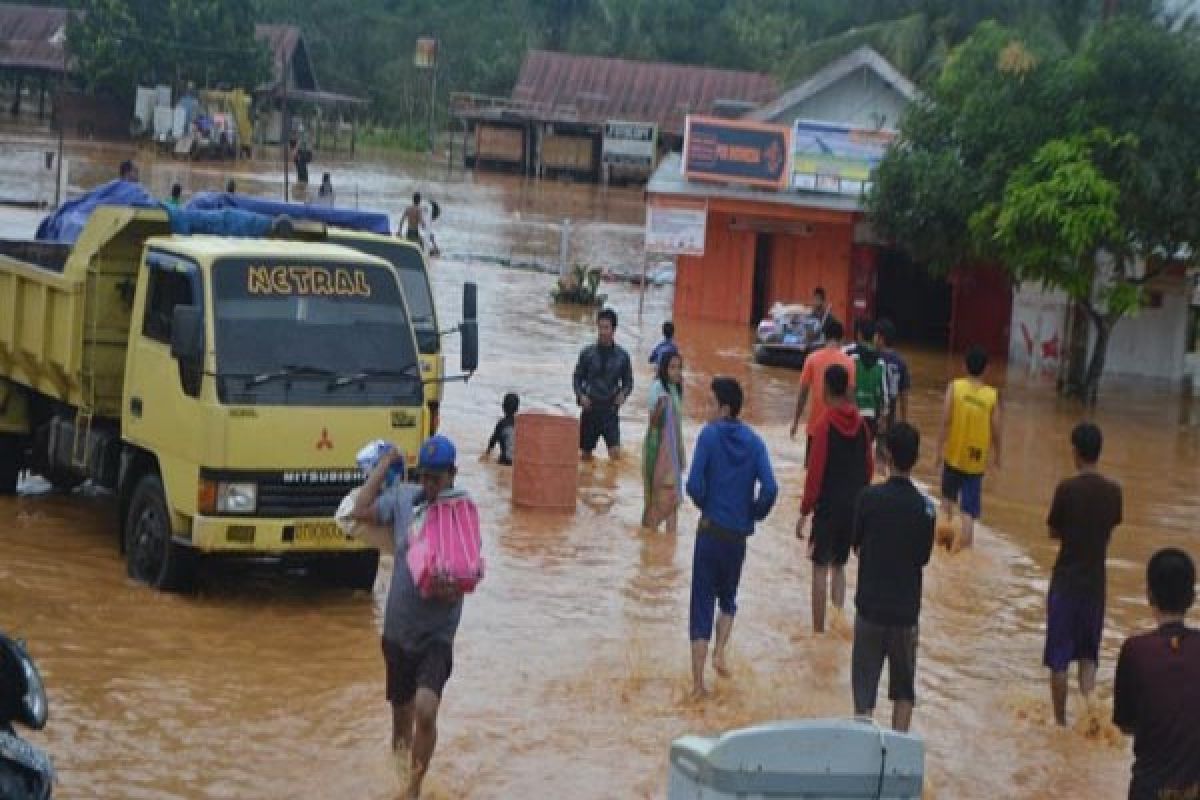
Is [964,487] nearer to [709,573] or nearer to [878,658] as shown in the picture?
[709,573]

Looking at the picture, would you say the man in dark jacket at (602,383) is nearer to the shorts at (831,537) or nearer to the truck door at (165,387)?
the truck door at (165,387)

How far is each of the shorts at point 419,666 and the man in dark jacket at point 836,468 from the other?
3.81 m

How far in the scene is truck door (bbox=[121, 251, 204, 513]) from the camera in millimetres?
12258

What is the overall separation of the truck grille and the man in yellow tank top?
465 cm

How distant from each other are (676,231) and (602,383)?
14.6 metres

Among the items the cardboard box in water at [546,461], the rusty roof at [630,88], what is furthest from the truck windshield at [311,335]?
the rusty roof at [630,88]

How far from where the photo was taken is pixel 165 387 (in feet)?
41.3

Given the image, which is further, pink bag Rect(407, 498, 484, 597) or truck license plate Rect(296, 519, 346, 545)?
truck license plate Rect(296, 519, 346, 545)

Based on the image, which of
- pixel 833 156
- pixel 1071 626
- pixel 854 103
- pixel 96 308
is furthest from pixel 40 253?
pixel 854 103

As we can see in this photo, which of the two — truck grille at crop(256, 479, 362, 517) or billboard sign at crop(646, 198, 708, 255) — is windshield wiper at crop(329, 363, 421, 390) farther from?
billboard sign at crop(646, 198, 708, 255)

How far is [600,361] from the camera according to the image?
18031 millimetres

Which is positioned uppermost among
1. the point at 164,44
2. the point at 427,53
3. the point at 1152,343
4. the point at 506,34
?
the point at 506,34

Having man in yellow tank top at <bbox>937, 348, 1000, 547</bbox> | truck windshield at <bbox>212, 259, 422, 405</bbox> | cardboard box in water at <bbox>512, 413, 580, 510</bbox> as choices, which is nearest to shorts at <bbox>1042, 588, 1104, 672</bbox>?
man in yellow tank top at <bbox>937, 348, 1000, 547</bbox>

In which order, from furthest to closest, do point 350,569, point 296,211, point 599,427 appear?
point 599,427, point 296,211, point 350,569
